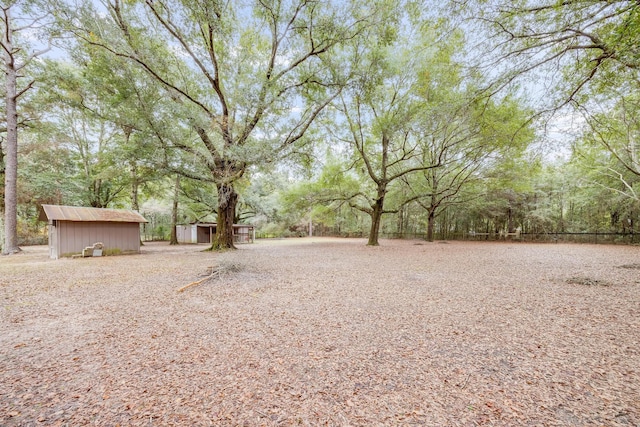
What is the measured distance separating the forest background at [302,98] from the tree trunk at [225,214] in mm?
71

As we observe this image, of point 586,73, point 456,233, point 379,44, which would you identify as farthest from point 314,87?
point 456,233

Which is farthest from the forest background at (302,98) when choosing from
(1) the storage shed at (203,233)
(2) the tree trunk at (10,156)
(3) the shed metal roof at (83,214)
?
(1) the storage shed at (203,233)

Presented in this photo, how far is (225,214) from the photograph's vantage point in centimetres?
1125

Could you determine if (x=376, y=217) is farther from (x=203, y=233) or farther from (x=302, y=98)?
(x=203, y=233)

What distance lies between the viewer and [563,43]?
15.5 feet

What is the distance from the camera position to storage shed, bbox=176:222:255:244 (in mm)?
19467

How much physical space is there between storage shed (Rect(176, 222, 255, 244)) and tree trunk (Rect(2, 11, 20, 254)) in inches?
379

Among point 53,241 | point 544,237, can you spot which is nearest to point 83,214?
point 53,241

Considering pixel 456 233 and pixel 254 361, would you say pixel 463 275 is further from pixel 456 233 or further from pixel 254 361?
pixel 456 233

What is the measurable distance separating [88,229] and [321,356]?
1209 cm

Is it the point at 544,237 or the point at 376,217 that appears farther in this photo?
the point at 544,237

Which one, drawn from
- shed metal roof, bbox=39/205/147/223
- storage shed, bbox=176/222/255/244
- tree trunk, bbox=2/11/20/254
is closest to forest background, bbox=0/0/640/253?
tree trunk, bbox=2/11/20/254

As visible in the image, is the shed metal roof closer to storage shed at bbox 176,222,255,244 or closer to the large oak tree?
the large oak tree

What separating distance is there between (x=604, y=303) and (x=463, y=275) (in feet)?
7.75
